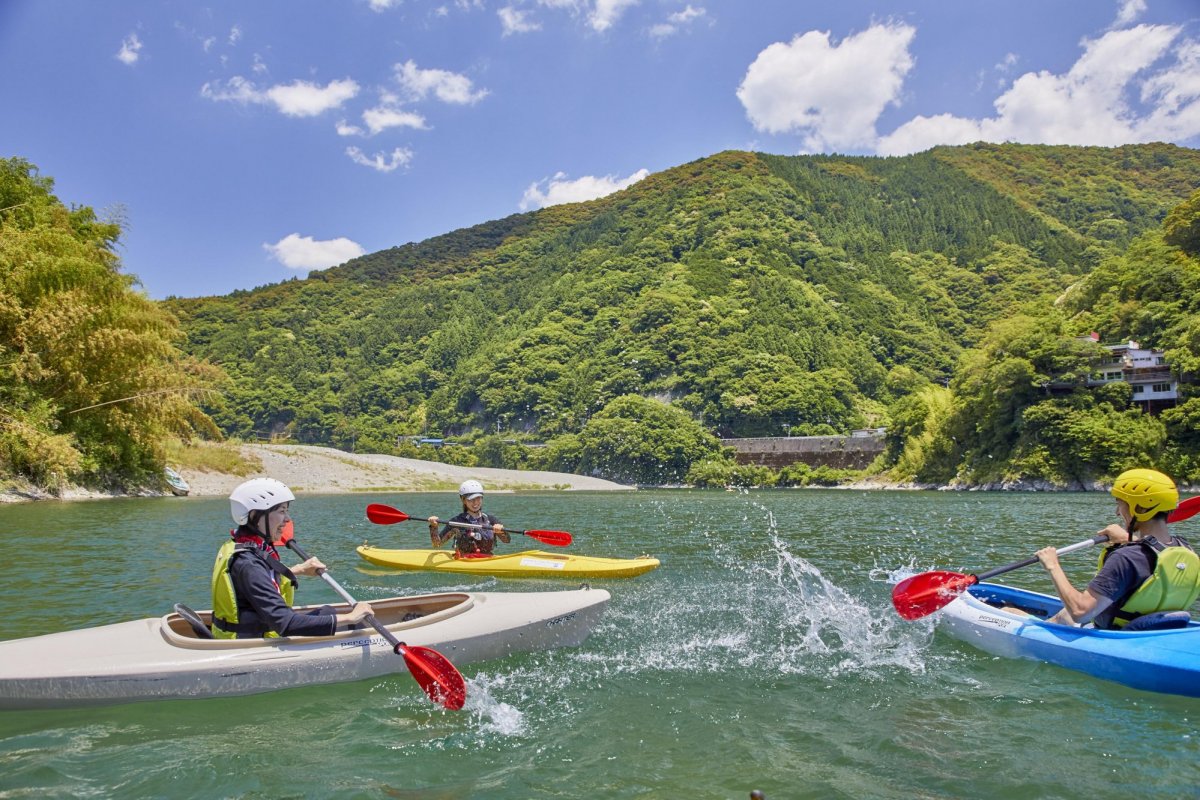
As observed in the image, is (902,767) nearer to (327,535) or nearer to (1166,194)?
(327,535)

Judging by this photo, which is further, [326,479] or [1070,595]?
[326,479]

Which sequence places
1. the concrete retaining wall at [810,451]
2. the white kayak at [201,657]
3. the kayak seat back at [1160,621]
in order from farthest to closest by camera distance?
the concrete retaining wall at [810,451], the kayak seat back at [1160,621], the white kayak at [201,657]

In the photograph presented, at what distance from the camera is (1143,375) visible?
43.7 meters

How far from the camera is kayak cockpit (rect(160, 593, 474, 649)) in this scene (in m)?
5.39

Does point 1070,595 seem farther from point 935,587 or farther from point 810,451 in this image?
point 810,451

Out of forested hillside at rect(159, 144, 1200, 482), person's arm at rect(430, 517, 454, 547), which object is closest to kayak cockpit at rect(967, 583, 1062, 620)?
person's arm at rect(430, 517, 454, 547)

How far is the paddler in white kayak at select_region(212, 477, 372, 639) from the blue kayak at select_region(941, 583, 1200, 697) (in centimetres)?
543

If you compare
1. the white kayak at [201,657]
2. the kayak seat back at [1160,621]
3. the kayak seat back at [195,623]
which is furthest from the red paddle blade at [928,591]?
the kayak seat back at [195,623]

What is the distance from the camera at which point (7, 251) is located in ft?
71.8

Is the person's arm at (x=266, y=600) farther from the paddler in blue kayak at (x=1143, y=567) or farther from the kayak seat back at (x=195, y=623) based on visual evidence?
the paddler in blue kayak at (x=1143, y=567)

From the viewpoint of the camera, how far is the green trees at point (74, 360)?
22.2m

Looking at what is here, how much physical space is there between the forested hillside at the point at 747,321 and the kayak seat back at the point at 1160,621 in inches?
1719

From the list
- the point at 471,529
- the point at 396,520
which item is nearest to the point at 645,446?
the point at 396,520

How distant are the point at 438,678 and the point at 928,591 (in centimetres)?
442
